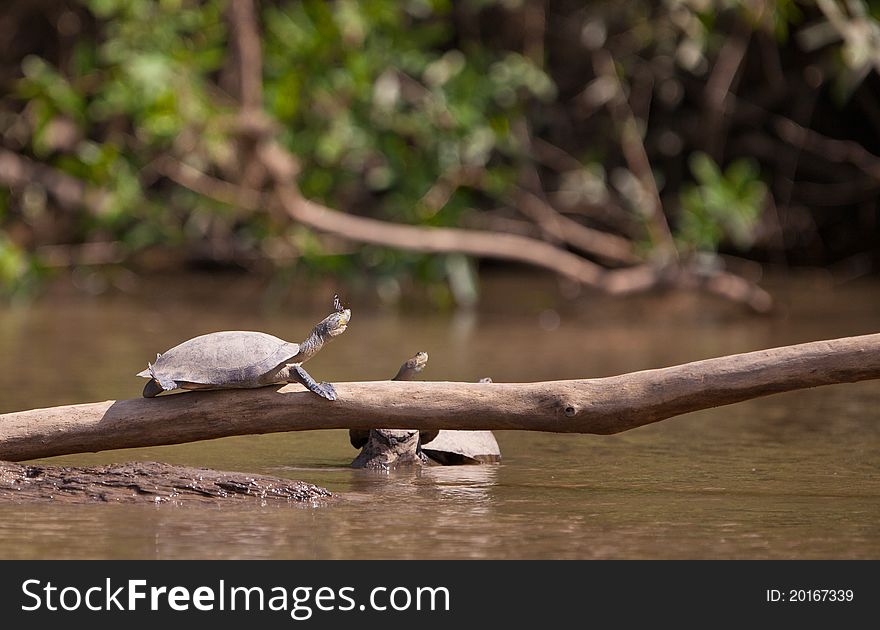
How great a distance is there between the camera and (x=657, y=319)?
9.86m

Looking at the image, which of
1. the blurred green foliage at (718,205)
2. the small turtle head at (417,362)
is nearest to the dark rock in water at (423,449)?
the small turtle head at (417,362)

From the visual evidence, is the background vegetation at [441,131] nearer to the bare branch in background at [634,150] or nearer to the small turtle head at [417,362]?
the bare branch in background at [634,150]

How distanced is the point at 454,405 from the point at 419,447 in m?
0.85

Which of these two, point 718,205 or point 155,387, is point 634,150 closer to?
point 718,205

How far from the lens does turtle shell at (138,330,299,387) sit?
12.8 feet

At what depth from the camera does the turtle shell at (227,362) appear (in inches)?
154

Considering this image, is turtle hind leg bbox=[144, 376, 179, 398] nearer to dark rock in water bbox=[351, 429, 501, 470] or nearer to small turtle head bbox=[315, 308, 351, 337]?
small turtle head bbox=[315, 308, 351, 337]

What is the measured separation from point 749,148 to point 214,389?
9.25 metres

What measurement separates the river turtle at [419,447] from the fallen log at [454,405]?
0.59 metres

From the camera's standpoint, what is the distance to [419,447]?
4746 mm

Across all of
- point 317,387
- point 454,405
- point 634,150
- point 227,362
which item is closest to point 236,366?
point 227,362

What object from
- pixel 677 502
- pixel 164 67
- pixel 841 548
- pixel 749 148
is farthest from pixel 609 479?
pixel 749 148

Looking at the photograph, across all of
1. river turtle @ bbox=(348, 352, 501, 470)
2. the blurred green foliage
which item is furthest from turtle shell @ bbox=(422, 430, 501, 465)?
the blurred green foliage

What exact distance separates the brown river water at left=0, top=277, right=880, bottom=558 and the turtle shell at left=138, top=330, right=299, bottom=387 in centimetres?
34
